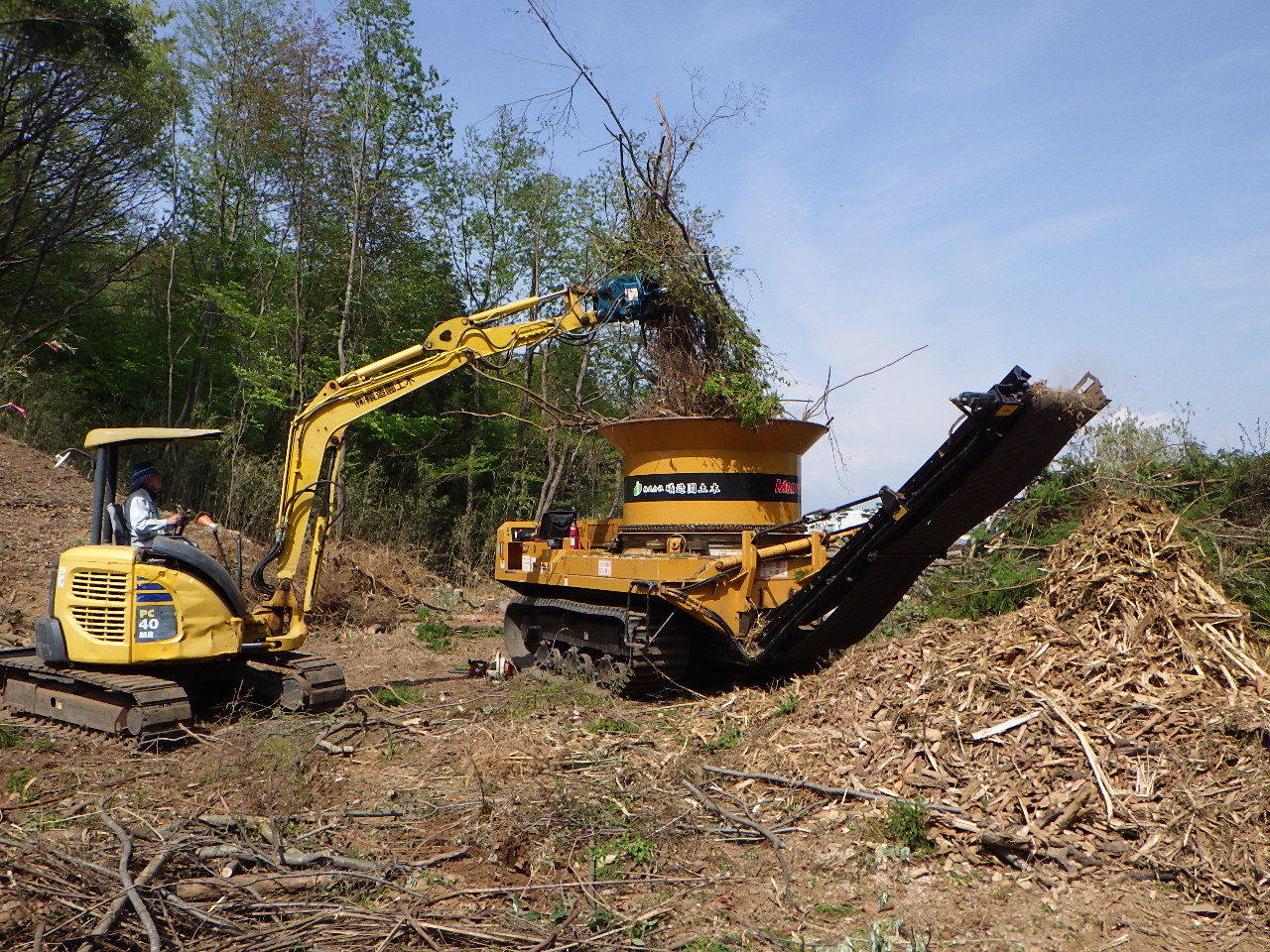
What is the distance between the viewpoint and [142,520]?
A: 7250 mm

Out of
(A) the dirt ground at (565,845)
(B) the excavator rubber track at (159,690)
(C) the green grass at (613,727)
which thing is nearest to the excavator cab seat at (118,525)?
(B) the excavator rubber track at (159,690)

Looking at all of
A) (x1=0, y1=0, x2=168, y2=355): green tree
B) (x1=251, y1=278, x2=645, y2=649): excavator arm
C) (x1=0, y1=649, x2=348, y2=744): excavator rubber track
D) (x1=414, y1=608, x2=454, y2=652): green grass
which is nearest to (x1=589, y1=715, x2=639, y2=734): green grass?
(x1=0, y1=649, x2=348, y2=744): excavator rubber track

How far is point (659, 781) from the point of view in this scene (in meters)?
5.72

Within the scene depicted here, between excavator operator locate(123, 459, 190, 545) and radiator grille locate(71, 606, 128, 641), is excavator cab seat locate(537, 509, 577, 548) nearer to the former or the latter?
excavator operator locate(123, 459, 190, 545)

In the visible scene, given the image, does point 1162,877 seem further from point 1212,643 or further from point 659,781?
point 659,781

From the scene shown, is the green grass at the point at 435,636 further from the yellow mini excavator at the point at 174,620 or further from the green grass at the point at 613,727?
the green grass at the point at 613,727

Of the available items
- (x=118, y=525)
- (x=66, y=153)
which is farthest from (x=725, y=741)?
(x=66, y=153)

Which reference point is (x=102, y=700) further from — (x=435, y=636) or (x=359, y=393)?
(x=435, y=636)

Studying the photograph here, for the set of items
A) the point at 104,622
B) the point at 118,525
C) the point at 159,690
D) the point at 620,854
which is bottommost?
the point at 620,854

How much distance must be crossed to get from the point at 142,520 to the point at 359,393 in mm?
2111

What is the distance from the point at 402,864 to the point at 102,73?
18431 mm

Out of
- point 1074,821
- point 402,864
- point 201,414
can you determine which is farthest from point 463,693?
point 201,414

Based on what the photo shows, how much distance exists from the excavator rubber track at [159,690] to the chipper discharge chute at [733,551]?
2.28m

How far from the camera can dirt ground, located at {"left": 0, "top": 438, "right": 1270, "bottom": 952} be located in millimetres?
3879
